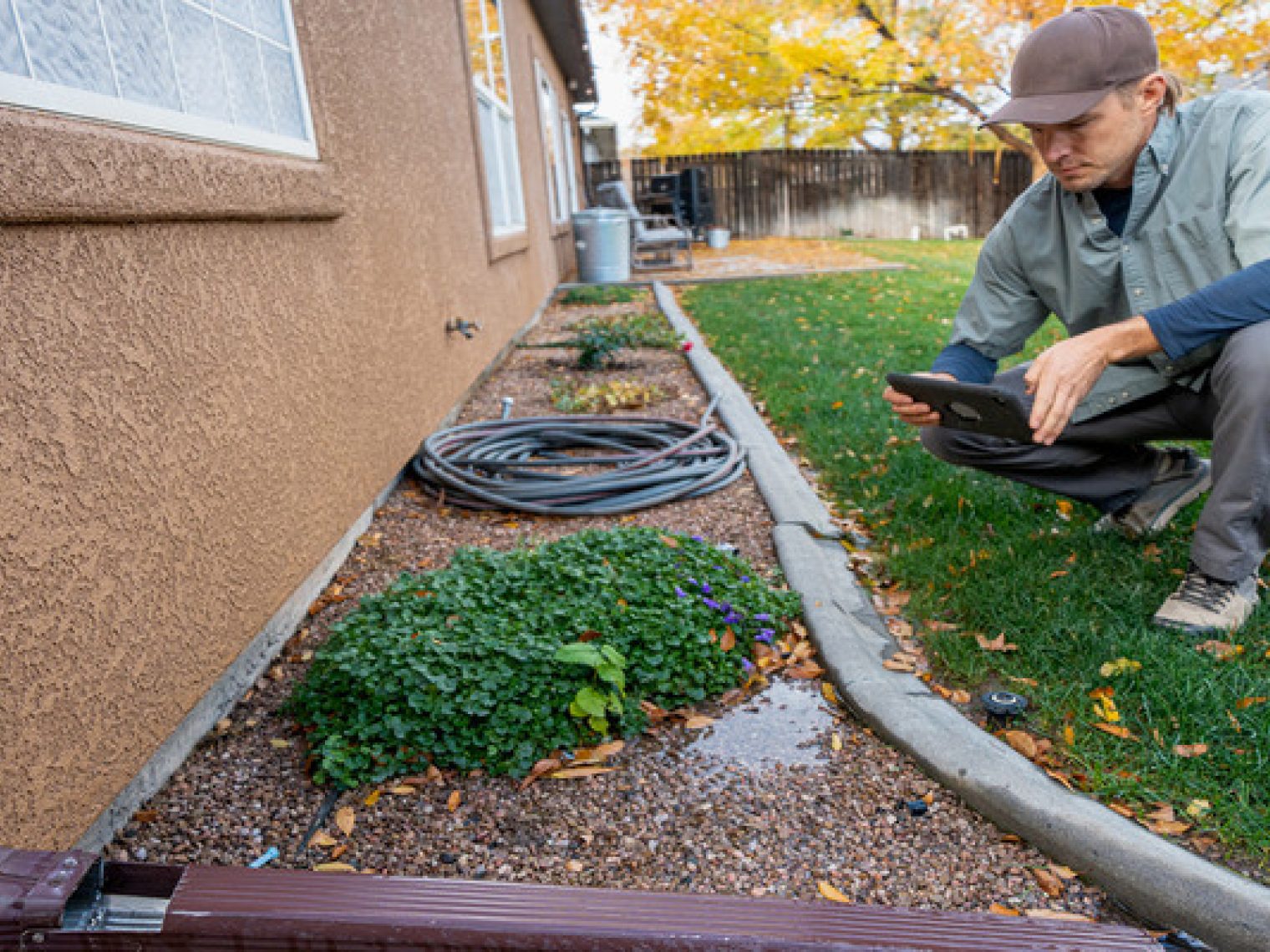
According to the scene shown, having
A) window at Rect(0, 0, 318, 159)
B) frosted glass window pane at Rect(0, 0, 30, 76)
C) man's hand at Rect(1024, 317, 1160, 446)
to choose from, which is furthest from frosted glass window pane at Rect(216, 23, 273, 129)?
man's hand at Rect(1024, 317, 1160, 446)

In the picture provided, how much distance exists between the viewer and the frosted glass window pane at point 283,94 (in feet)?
8.66

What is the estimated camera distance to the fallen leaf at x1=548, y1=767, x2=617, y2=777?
5.99ft

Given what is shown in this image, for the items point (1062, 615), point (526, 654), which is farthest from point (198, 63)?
point (1062, 615)

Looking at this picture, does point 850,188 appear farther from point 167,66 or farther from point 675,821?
point 675,821

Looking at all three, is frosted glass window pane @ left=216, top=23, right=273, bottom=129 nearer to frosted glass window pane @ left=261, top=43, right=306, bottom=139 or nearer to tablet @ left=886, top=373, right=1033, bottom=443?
frosted glass window pane @ left=261, top=43, right=306, bottom=139

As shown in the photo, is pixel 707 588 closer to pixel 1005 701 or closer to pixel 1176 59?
pixel 1005 701

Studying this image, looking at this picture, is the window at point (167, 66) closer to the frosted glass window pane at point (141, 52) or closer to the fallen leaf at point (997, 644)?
the frosted glass window pane at point (141, 52)

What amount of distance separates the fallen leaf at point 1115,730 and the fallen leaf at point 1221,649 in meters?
0.37

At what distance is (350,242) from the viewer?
3.04 meters

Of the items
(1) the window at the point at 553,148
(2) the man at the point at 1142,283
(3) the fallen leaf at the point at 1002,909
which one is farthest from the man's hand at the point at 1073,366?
(1) the window at the point at 553,148

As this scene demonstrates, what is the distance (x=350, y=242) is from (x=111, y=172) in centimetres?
139

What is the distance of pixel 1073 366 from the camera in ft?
6.21

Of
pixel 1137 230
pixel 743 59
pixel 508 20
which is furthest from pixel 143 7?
pixel 743 59

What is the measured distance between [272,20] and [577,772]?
2.43 m
